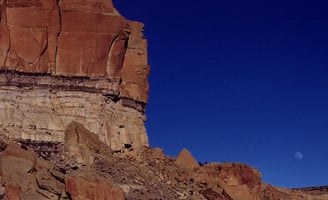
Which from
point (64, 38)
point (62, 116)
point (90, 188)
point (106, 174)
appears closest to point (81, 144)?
point (62, 116)

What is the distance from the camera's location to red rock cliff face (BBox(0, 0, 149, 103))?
7869 cm

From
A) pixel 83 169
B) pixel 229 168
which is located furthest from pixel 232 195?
pixel 83 169

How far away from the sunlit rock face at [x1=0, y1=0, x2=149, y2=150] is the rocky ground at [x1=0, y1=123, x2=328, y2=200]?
8.88ft

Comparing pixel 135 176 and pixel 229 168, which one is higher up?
pixel 229 168

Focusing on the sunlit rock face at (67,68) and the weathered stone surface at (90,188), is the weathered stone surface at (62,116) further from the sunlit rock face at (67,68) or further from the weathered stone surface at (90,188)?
the weathered stone surface at (90,188)

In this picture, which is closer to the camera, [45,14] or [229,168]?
[45,14]

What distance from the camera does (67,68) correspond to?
80.5 metres

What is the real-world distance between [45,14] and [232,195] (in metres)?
24.7

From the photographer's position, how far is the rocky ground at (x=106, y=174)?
6194 cm

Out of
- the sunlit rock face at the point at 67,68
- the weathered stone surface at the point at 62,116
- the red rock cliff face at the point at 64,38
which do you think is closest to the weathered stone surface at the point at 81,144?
the weathered stone surface at the point at 62,116

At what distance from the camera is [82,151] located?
7238 centimetres

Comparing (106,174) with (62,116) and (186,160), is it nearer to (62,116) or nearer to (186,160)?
(62,116)

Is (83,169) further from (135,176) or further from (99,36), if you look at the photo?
(99,36)

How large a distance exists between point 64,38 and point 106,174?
1732 centimetres
